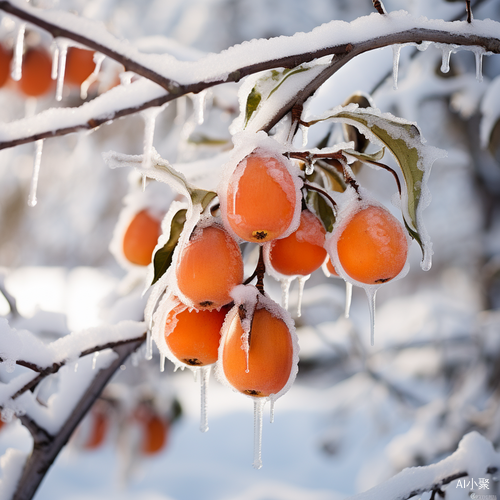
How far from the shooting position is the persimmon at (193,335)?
1.53 ft

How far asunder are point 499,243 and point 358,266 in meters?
3.25

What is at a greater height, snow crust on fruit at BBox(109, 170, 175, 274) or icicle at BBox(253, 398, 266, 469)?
snow crust on fruit at BBox(109, 170, 175, 274)

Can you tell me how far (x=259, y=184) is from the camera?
0.43 metres

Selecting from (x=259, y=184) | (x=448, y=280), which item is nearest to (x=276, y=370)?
(x=259, y=184)

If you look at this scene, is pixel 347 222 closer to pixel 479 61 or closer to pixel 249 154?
pixel 249 154

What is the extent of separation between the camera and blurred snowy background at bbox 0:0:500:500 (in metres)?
1.55

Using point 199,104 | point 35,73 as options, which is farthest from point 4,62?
point 199,104

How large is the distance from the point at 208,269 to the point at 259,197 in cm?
9

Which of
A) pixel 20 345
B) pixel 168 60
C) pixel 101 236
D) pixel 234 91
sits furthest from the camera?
pixel 101 236

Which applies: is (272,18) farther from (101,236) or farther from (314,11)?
(101,236)

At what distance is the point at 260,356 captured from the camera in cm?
44

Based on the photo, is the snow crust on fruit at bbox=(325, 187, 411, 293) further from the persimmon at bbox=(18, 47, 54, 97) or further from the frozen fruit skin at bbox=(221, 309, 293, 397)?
the persimmon at bbox=(18, 47, 54, 97)

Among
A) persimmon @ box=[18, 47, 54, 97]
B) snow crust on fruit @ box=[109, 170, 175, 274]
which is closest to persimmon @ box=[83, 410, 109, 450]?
snow crust on fruit @ box=[109, 170, 175, 274]

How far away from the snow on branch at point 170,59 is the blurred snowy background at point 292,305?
57 millimetres
